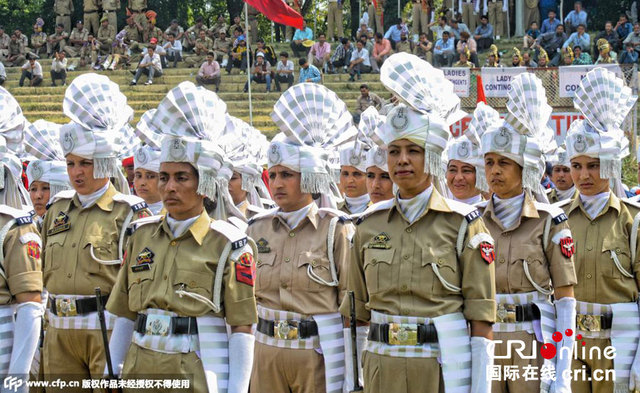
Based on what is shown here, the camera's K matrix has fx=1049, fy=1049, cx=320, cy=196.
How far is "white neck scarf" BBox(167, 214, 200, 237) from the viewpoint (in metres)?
5.45

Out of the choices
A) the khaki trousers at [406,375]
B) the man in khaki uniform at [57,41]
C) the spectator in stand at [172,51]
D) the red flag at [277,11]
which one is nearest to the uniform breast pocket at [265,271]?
the khaki trousers at [406,375]

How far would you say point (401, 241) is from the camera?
5.37 m

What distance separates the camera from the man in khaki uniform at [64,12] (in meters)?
37.3

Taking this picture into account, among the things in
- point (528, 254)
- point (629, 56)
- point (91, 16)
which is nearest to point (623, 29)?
point (629, 56)

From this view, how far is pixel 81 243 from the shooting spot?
7.10 m

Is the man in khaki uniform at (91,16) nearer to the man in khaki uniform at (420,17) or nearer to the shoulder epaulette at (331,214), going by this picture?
the man in khaki uniform at (420,17)

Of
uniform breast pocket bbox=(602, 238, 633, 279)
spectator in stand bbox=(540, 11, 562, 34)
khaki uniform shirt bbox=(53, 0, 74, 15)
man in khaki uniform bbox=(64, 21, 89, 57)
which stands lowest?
uniform breast pocket bbox=(602, 238, 633, 279)

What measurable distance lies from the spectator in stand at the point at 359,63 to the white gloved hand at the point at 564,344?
76.4 feet

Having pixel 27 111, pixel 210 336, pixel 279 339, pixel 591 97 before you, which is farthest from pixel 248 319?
pixel 27 111

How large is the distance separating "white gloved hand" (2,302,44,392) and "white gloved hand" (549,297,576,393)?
3.10 metres

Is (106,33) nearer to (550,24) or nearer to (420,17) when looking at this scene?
(420,17)

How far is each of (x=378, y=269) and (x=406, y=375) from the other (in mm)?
553

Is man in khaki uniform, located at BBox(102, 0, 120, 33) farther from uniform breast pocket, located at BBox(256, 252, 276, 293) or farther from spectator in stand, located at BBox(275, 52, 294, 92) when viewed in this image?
uniform breast pocket, located at BBox(256, 252, 276, 293)

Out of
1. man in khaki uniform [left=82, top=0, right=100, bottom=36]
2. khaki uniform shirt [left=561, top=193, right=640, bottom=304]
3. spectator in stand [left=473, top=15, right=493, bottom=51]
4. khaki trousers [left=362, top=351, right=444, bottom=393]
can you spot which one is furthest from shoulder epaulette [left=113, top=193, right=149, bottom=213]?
man in khaki uniform [left=82, top=0, right=100, bottom=36]
